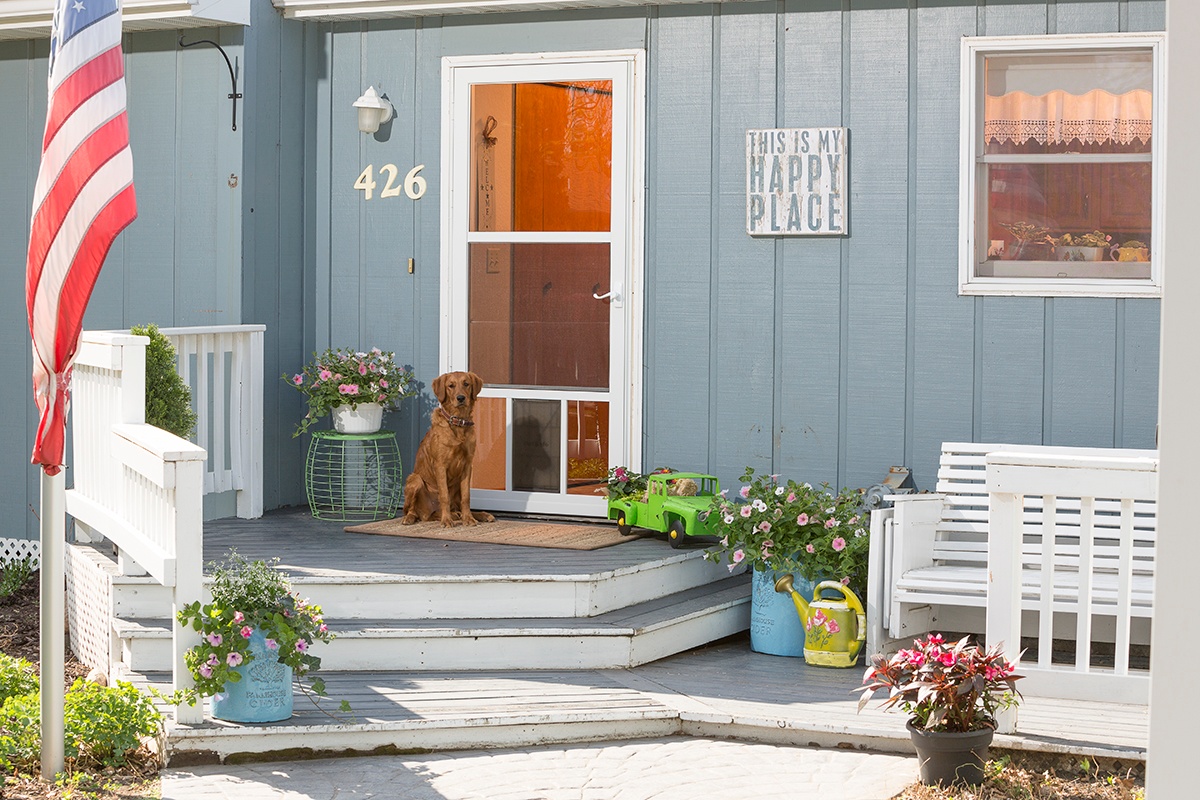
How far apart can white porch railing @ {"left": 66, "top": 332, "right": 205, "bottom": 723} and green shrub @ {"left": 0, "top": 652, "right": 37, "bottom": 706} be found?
0.36 metres

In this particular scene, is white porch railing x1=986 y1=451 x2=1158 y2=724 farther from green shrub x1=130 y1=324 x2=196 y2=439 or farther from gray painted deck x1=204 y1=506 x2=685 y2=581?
green shrub x1=130 y1=324 x2=196 y2=439

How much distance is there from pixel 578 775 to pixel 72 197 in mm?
2220

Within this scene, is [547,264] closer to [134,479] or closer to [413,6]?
[413,6]

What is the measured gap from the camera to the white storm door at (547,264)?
654cm

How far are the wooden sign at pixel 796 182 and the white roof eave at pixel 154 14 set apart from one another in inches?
94.2

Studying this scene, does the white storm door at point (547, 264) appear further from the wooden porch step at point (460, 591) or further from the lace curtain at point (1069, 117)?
the lace curtain at point (1069, 117)

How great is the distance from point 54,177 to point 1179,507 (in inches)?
129

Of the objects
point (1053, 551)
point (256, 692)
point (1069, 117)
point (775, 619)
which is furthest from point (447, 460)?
point (1069, 117)

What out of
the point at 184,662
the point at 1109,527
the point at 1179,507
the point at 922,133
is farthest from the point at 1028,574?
the point at 1179,507

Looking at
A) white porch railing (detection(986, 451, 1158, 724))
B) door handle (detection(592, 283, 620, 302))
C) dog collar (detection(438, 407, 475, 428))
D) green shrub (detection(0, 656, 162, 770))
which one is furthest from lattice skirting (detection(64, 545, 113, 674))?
white porch railing (detection(986, 451, 1158, 724))

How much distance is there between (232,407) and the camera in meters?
6.54

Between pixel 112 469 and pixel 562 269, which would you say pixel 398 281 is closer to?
pixel 562 269

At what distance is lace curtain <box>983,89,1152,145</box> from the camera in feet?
19.1

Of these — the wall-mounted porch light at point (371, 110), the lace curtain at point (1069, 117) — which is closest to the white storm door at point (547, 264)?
the wall-mounted porch light at point (371, 110)
